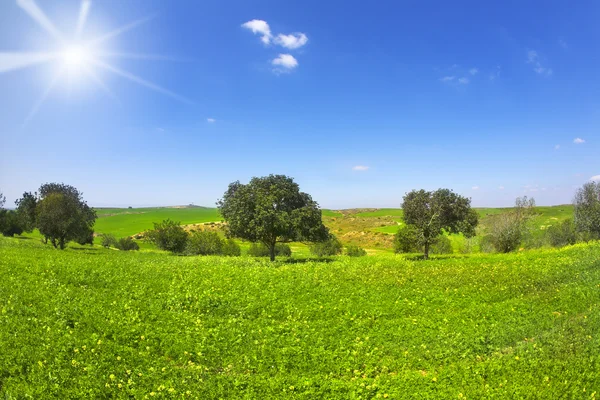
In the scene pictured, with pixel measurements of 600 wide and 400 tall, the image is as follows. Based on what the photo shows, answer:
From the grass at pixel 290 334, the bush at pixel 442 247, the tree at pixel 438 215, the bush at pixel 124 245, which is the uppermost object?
the tree at pixel 438 215

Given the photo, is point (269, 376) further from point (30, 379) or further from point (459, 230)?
point (459, 230)

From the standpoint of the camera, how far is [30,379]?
9398mm

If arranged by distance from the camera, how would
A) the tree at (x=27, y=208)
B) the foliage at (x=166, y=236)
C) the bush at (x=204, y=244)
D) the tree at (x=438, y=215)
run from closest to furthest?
1. the tree at (x=438, y=215)
2. the tree at (x=27, y=208)
3. the foliage at (x=166, y=236)
4. the bush at (x=204, y=244)

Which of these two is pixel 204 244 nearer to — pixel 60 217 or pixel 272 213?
pixel 60 217

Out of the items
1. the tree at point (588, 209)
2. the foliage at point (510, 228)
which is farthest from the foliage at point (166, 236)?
the tree at point (588, 209)

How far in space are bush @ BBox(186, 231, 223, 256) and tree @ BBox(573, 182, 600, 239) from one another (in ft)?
264

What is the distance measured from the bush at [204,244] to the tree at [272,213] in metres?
55.2

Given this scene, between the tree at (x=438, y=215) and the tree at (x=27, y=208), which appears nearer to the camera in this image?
the tree at (x=438, y=215)

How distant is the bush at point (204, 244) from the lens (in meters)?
91.8

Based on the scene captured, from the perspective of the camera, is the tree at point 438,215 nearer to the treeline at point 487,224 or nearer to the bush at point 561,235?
the treeline at point 487,224

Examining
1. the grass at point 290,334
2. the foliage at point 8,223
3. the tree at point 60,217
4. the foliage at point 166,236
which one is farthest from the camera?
the foliage at point 8,223

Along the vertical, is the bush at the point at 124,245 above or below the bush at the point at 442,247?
above

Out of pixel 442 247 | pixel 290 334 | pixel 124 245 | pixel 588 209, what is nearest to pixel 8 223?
pixel 124 245

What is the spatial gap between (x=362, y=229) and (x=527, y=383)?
169m
